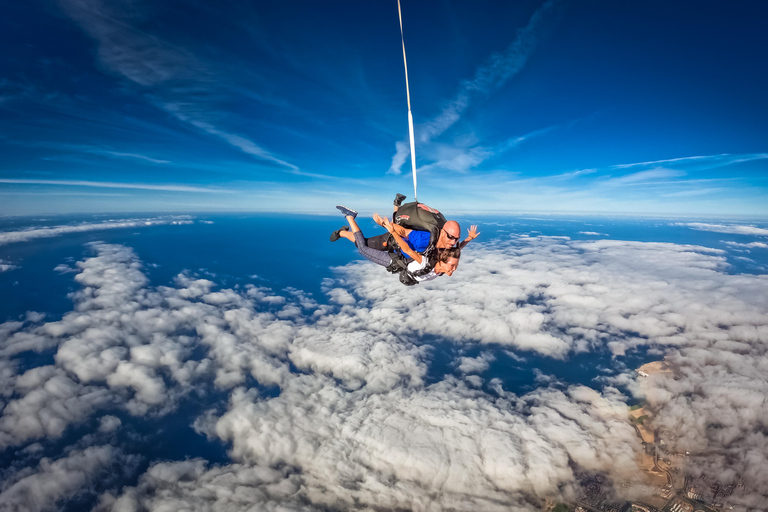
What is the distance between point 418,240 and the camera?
4973mm

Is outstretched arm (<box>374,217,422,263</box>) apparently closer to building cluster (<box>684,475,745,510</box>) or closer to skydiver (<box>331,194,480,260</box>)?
skydiver (<box>331,194,480,260</box>)

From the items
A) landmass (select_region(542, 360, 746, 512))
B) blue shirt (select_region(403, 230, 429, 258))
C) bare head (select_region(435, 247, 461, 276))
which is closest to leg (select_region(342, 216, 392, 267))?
blue shirt (select_region(403, 230, 429, 258))

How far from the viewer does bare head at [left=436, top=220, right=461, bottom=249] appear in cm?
445

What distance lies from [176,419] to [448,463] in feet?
150

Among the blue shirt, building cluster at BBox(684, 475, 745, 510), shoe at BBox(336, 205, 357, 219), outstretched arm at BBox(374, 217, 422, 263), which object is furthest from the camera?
building cluster at BBox(684, 475, 745, 510)

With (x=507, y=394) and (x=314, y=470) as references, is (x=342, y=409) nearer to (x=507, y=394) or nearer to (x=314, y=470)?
(x=314, y=470)

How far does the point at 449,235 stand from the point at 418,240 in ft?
2.29

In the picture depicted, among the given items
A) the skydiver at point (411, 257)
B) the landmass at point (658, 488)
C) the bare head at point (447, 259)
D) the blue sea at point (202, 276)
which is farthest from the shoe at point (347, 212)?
the blue sea at point (202, 276)

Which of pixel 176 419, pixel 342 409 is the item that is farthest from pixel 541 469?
pixel 176 419

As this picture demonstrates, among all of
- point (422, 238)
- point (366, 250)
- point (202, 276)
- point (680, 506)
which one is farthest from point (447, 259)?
point (202, 276)

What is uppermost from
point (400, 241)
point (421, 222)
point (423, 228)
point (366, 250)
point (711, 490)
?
point (421, 222)

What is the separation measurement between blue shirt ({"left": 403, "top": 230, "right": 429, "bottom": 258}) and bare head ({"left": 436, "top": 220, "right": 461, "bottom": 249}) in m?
0.34

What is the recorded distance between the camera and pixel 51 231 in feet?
439

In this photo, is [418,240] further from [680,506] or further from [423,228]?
[680,506]
